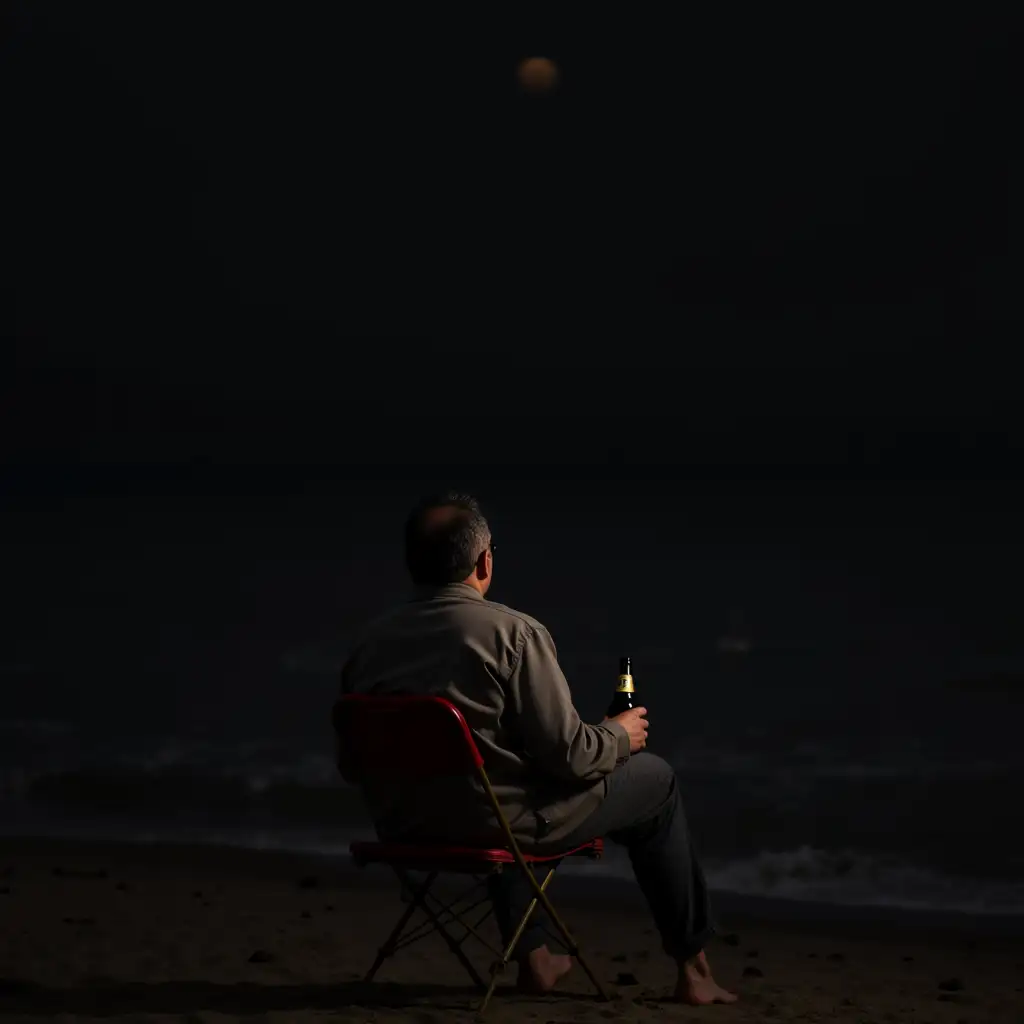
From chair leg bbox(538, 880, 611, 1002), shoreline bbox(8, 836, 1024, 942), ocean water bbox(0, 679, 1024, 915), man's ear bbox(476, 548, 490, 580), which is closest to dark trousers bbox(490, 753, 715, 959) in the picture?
chair leg bbox(538, 880, 611, 1002)

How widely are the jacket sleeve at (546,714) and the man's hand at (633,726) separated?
0.72ft

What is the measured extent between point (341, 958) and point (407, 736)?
235 cm

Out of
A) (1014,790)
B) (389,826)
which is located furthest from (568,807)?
(1014,790)

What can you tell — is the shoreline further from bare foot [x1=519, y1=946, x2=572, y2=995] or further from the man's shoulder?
the man's shoulder

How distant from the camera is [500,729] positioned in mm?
4199

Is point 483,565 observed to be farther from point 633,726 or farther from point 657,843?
point 657,843

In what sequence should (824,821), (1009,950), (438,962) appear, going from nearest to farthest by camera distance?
(438,962)
(1009,950)
(824,821)

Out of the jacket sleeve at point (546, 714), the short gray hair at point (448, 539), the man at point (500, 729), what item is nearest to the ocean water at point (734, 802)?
the man at point (500, 729)

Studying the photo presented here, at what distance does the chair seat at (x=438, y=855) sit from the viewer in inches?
164

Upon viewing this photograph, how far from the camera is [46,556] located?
217 ft

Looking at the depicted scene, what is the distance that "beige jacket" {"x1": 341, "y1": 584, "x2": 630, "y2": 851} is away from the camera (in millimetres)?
4125

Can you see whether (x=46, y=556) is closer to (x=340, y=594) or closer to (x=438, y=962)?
(x=340, y=594)

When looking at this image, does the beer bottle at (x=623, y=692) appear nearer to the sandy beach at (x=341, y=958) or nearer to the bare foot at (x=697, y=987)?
the bare foot at (x=697, y=987)

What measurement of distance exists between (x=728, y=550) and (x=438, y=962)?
210 feet
